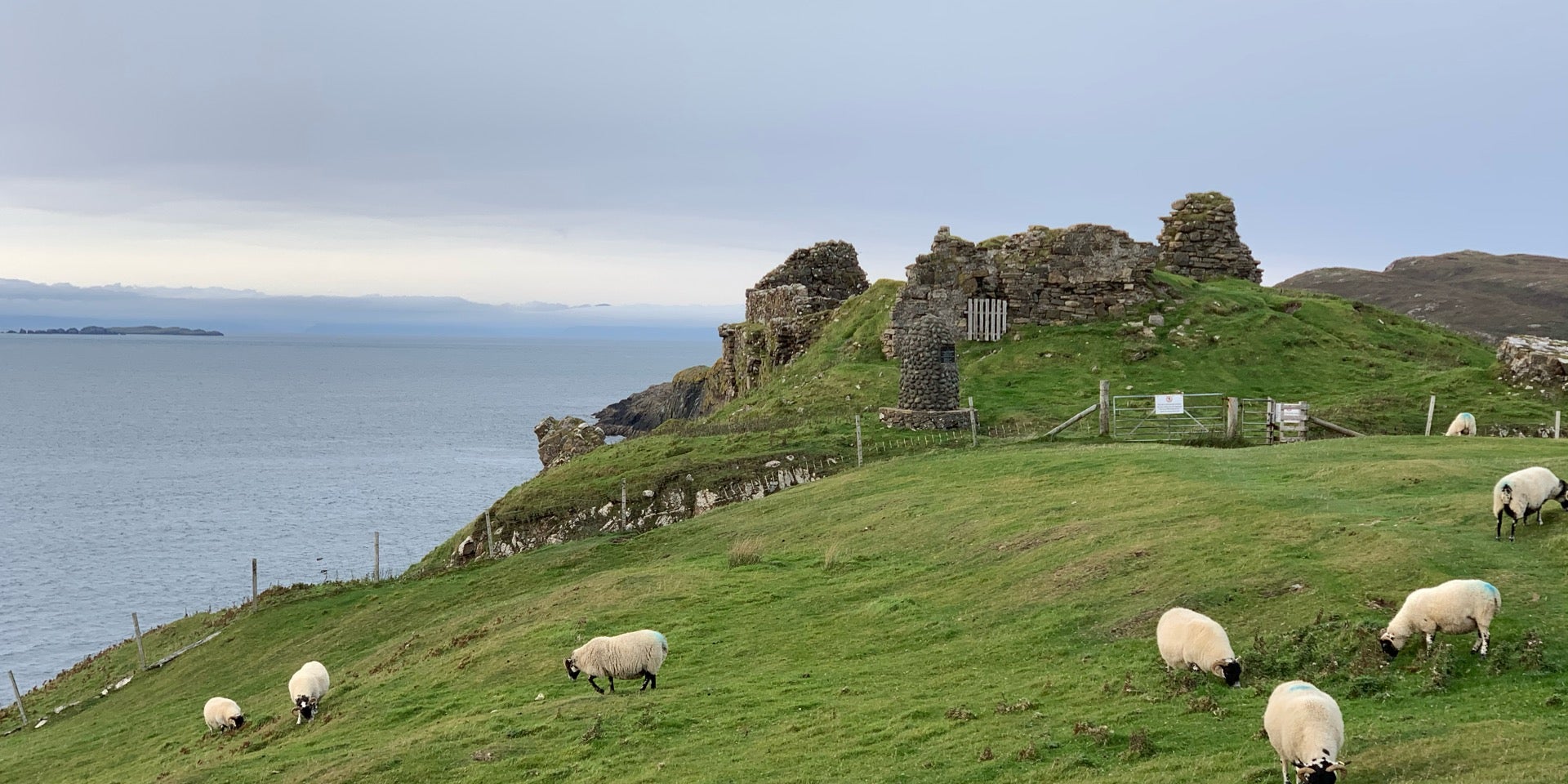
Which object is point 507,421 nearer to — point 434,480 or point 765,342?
point 434,480

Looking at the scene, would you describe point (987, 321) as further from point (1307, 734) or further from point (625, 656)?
point (1307, 734)

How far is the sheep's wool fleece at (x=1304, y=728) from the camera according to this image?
11.5m

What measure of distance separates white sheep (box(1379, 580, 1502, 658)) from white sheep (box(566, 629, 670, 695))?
10.7 metres

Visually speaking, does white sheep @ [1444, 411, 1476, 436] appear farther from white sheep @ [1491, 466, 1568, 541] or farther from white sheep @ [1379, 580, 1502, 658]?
white sheep @ [1379, 580, 1502, 658]

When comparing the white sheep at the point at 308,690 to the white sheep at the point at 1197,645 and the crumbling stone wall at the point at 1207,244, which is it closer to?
the white sheep at the point at 1197,645

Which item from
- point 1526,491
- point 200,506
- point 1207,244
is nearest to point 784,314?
point 1207,244

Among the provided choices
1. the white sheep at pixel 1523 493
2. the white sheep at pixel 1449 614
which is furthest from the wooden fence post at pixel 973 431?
the white sheep at pixel 1449 614

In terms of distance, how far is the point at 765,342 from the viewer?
69688 millimetres

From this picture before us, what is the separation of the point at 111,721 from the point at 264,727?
26.0 feet

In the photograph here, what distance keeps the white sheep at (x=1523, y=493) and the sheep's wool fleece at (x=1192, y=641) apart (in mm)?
6020

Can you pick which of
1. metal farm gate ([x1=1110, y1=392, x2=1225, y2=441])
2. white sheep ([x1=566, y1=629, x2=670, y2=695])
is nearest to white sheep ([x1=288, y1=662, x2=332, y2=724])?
white sheep ([x1=566, y1=629, x2=670, y2=695])

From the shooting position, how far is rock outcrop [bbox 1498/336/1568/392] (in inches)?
1727

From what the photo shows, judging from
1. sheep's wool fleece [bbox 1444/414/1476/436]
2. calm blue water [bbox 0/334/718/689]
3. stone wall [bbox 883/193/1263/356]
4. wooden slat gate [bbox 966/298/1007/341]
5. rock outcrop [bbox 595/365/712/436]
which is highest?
stone wall [bbox 883/193/1263/356]

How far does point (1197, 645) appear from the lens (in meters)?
15.2
